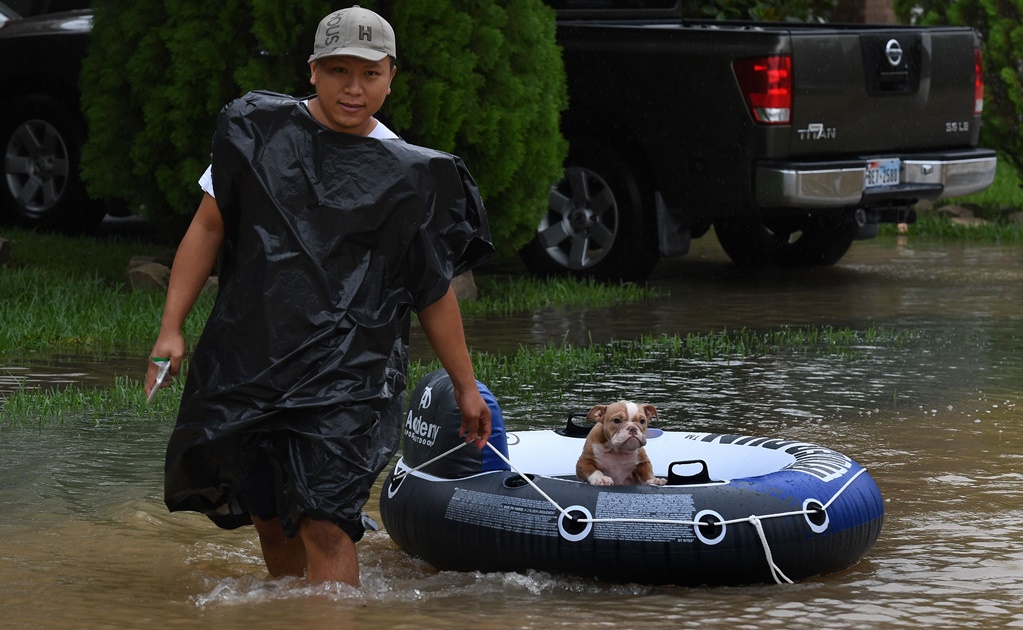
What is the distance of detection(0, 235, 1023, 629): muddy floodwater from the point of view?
4.86 metres

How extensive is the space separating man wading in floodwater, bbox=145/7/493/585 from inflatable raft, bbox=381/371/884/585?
1.78 feet

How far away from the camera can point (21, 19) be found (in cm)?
1446

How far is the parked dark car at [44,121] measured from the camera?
45.1 ft

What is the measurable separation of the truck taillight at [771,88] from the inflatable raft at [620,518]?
5.97 metres

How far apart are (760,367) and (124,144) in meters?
4.84

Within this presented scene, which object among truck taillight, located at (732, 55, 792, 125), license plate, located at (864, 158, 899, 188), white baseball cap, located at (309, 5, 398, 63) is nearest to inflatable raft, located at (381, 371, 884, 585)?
white baseball cap, located at (309, 5, 398, 63)

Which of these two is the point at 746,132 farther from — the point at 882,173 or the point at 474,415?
the point at 474,415

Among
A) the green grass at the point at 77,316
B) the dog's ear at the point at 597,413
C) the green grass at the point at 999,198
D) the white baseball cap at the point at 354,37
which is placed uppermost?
the white baseball cap at the point at 354,37

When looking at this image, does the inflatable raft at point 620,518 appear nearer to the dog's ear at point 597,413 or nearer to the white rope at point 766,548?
the white rope at point 766,548

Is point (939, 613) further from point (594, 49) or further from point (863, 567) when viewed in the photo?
point (594, 49)

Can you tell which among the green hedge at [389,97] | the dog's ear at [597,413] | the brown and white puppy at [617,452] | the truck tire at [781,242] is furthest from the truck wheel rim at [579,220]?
the brown and white puppy at [617,452]

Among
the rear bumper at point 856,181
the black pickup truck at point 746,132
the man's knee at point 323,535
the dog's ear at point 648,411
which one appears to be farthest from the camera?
the black pickup truck at point 746,132

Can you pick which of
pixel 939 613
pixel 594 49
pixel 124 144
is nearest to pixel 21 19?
pixel 124 144

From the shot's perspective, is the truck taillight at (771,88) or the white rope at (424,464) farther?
the truck taillight at (771,88)
